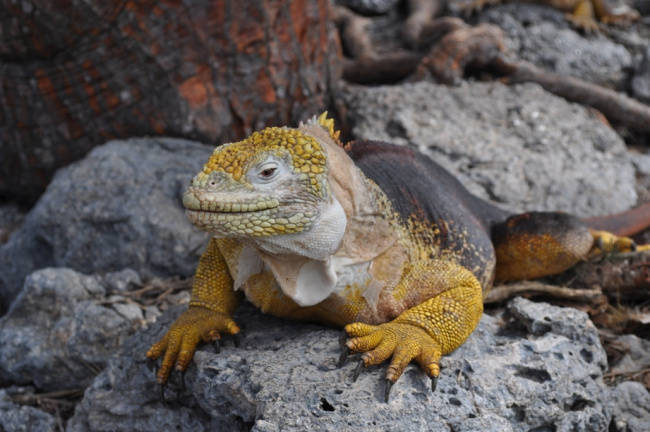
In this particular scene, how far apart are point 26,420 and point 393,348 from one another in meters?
1.86

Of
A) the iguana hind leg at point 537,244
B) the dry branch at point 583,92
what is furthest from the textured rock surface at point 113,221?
the dry branch at point 583,92

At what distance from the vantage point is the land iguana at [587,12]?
23.4 feet

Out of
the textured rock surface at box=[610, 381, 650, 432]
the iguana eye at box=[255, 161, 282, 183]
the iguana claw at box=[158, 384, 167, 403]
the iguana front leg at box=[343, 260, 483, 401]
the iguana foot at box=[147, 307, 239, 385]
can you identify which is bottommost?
the textured rock surface at box=[610, 381, 650, 432]

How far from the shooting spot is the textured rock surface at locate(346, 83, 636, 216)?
4.85 m

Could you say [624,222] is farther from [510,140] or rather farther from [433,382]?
[433,382]

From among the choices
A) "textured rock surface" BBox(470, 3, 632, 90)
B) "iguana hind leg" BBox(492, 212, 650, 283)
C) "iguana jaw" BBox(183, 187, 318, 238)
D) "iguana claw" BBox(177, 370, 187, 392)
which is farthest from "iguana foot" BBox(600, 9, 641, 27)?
"iguana claw" BBox(177, 370, 187, 392)

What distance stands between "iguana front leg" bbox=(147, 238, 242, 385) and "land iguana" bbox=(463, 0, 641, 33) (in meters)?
5.24

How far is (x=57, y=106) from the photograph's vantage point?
14.6 ft

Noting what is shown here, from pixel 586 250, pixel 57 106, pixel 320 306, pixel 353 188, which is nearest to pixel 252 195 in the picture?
pixel 353 188

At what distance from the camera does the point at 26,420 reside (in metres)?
3.27

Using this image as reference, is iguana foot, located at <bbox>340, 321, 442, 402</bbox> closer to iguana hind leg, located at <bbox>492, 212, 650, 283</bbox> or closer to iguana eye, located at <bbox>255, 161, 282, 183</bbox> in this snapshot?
iguana eye, located at <bbox>255, 161, 282, 183</bbox>

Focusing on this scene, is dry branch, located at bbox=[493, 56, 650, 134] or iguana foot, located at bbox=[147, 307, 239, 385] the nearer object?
iguana foot, located at bbox=[147, 307, 239, 385]

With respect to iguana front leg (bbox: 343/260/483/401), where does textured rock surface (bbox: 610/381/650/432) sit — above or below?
below

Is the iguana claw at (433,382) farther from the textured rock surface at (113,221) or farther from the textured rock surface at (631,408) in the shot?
the textured rock surface at (113,221)
